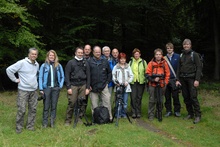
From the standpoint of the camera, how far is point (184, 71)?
26.5ft

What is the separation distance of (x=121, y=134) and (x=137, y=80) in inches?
97.3

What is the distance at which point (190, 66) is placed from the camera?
7.96m

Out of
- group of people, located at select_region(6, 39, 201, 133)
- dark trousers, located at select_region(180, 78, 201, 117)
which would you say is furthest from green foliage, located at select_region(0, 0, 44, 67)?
dark trousers, located at select_region(180, 78, 201, 117)

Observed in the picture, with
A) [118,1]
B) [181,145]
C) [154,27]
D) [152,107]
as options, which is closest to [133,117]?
[152,107]

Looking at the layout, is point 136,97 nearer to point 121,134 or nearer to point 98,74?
point 98,74

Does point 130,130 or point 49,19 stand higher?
point 49,19

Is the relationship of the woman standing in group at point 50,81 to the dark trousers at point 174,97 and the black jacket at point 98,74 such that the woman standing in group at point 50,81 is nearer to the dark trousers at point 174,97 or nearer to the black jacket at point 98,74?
the black jacket at point 98,74

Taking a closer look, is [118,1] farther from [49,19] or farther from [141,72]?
[141,72]

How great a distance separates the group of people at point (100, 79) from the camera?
6.73 meters

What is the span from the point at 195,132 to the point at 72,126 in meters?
3.28

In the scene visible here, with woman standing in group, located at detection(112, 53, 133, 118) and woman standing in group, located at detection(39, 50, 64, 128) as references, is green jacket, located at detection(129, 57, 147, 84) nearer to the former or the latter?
woman standing in group, located at detection(112, 53, 133, 118)

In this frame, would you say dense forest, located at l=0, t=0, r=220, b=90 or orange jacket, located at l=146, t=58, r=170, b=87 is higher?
dense forest, located at l=0, t=0, r=220, b=90

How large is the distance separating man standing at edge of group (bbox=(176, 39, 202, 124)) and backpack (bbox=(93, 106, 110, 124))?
8.39ft

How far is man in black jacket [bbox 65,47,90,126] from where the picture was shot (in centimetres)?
738
